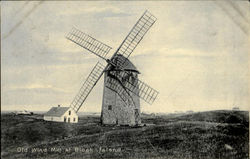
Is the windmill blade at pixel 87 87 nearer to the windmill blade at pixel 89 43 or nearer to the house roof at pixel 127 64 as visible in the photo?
the windmill blade at pixel 89 43

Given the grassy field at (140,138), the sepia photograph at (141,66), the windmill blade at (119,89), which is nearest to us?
the grassy field at (140,138)

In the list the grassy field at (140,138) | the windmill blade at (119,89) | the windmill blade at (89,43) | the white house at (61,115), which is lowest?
the grassy field at (140,138)

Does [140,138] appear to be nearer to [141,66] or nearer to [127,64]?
[141,66]

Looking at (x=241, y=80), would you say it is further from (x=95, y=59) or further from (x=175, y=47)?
(x=95, y=59)

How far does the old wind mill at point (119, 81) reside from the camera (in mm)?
11234

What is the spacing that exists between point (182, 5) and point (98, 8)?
2.74 m

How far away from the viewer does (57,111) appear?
1130 centimetres

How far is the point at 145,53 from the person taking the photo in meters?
11.3

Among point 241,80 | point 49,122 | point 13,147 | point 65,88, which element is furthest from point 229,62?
point 13,147

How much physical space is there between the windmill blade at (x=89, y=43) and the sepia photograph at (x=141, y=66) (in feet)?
0.11

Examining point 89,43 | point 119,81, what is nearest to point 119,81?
point 119,81

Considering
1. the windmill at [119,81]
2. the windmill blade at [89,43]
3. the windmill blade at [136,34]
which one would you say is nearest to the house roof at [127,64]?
the windmill at [119,81]

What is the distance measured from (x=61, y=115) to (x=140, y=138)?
2.64m

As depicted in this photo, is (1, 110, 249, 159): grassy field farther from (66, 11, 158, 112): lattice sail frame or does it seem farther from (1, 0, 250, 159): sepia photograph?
(66, 11, 158, 112): lattice sail frame
